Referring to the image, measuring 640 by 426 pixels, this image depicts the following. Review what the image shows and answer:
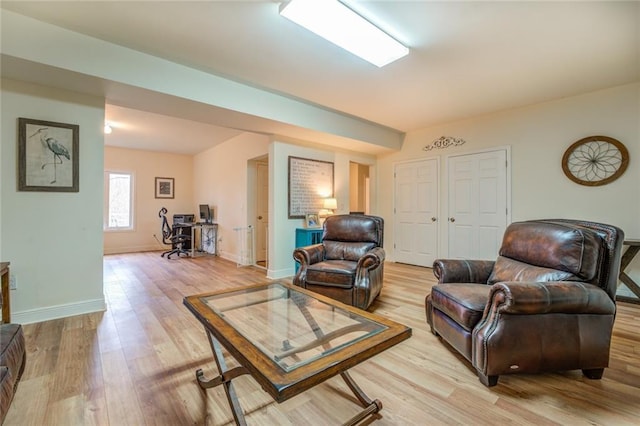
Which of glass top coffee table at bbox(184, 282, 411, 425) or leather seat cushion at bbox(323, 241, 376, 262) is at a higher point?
leather seat cushion at bbox(323, 241, 376, 262)

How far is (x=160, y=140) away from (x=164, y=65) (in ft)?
12.8

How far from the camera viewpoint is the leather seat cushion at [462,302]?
5.98 feet

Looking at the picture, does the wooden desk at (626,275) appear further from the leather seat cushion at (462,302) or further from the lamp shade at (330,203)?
the lamp shade at (330,203)

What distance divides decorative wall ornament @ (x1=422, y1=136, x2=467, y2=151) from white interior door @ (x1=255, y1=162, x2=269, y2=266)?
3150 mm

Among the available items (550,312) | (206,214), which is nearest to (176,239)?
(206,214)

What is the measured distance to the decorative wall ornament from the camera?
4.71m

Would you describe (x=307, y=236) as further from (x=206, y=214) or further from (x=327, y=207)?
(x=206, y=214)

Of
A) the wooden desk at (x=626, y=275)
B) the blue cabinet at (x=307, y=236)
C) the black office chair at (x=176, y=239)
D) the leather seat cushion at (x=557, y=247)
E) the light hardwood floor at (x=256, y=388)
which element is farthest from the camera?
the black office chair at (x=176, y=239)

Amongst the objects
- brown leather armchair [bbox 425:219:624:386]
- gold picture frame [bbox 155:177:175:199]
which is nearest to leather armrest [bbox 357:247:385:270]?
brown leather armchair [bbox 425:219:624:386]

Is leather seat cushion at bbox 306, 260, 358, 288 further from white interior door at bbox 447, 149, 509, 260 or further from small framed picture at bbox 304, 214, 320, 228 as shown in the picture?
white interior door at bbox 447, 149, 509, 260

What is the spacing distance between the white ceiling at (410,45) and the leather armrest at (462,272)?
1.93m

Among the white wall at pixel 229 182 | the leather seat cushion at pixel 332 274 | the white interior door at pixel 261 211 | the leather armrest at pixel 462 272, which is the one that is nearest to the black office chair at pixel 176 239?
the white wall at pixel 229 182

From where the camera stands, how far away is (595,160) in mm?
3543

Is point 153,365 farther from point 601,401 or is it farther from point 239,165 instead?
point 239,165
